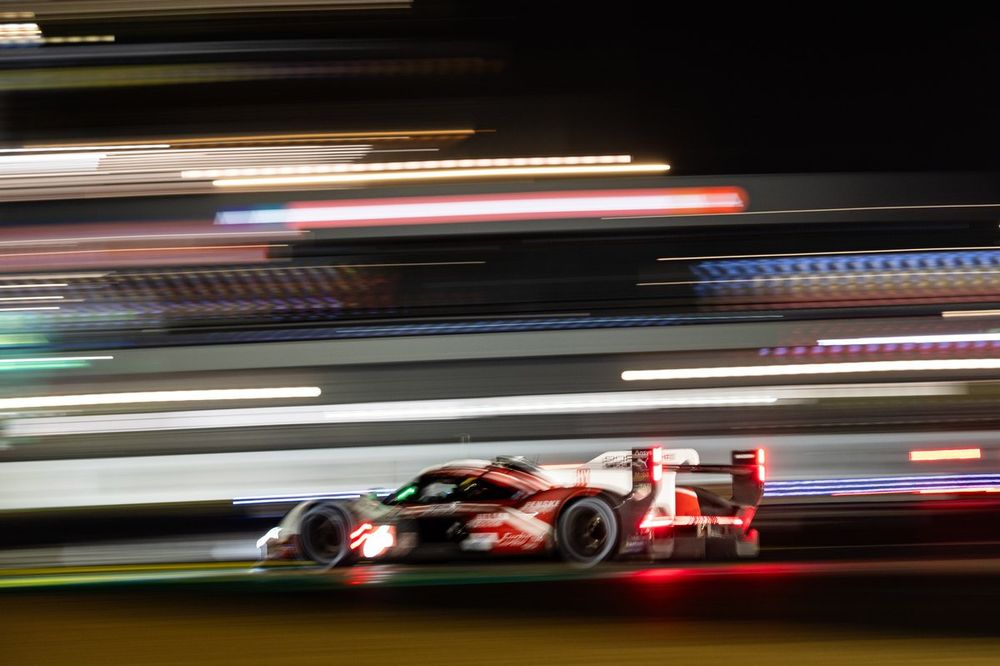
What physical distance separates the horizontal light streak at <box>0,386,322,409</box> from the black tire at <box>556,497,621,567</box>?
16.6ft

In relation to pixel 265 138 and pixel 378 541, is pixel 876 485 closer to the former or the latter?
pixel 378 541

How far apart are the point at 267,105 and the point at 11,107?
4.12 m

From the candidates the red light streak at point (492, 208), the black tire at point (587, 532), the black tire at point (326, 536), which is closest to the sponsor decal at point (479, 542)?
the black tire at point (587, 532)

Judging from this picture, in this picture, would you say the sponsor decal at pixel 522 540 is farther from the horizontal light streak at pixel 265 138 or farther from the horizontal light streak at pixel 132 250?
the horizontal light streak at pixel 265 138

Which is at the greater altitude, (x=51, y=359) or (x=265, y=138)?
(x=265, y=138)

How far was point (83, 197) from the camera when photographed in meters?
12.6

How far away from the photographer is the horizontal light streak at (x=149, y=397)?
10.5 metres

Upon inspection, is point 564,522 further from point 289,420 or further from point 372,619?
point 289,420

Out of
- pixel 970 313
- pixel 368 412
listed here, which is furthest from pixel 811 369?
pixel 368 412

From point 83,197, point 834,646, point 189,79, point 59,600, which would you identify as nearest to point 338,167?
point 83,197

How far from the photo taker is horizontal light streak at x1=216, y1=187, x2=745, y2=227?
37.3 ft

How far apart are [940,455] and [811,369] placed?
1494 millimetres

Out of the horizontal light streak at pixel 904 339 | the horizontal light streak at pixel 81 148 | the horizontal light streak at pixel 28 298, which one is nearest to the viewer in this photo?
the horizontal light streak at pixel 904 339

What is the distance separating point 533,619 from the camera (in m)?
4.18
